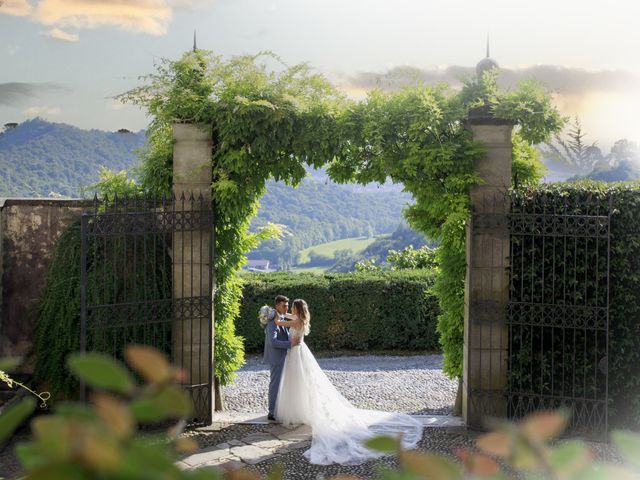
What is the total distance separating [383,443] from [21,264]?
25.5 ft

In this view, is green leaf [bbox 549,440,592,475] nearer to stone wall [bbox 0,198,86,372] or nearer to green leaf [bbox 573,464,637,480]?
green leaf [bbox 573,464,637,480]

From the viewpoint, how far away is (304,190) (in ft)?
140

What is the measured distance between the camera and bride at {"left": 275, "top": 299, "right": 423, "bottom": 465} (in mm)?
7148

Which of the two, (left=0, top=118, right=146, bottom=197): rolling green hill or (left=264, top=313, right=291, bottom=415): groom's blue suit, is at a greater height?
(left=0, top=118, right=146, bottom=197): rolling green hill

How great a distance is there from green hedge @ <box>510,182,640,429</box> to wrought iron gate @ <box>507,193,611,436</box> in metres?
0.01

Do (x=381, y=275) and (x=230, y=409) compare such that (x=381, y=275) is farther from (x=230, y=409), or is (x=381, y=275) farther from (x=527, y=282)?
(x=527, y=282)

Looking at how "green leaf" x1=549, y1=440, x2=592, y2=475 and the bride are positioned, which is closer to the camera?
"green leaf" x1=549, y1=440, x2=592, y2=475

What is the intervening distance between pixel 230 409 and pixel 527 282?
3.63 m

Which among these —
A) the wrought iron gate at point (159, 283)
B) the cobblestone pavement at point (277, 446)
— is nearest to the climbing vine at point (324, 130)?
the wrought iron gate at point (159, 283)

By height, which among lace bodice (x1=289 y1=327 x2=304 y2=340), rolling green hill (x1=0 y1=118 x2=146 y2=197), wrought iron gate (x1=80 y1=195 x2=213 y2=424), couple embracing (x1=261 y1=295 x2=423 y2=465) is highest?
rolling green hill (x1=0 y1=118 x2=146 y2=197)

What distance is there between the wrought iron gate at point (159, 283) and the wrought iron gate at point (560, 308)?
2877 mm

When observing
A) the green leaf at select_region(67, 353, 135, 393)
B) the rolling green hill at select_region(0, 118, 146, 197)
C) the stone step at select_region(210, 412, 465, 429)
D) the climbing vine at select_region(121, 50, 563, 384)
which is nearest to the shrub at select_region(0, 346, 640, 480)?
the green leaf at select_region(67, 353, 135, 393)

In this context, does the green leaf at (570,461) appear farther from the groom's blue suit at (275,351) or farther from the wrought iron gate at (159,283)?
the groom's blue suit at (275,351)

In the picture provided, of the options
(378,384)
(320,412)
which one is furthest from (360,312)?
(320,412)
